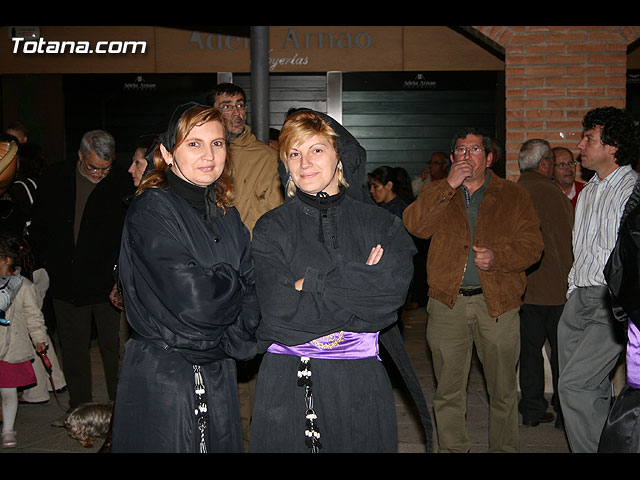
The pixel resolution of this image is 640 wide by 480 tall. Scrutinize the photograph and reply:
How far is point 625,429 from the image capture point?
314 cm

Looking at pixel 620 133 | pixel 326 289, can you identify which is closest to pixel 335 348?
pixel 326 289

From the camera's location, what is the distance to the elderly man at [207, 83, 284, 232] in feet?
17.2

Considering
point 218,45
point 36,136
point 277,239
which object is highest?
point 218,45

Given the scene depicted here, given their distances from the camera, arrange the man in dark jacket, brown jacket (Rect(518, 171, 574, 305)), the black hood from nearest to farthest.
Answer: the black hood
the man in dark jacket
brown jacket (Rect(518, 171, 574, 305))

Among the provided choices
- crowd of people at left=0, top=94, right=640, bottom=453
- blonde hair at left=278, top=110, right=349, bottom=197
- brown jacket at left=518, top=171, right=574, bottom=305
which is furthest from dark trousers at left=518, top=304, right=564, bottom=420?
blonde hair at left=278, top=110, right=349, bottom=197

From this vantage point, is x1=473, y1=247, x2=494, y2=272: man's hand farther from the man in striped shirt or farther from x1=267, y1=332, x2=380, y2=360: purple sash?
x1=267, y1=332, x2=380, y2=360: purple sash

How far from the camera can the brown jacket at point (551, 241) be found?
639cm

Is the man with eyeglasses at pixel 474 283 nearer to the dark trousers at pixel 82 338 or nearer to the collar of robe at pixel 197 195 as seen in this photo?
the collar of robe at pixel 197 195

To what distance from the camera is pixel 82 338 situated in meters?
6.33

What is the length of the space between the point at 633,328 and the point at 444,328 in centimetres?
215

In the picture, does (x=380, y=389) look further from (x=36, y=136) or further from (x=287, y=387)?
(x=36, y=136)

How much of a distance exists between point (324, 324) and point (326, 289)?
15 centimetres

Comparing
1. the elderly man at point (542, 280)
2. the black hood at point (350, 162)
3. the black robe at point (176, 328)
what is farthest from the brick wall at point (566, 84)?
the black robe at point (176, 328)

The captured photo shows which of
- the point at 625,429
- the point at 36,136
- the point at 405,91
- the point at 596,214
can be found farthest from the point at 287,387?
the point at 36,136
